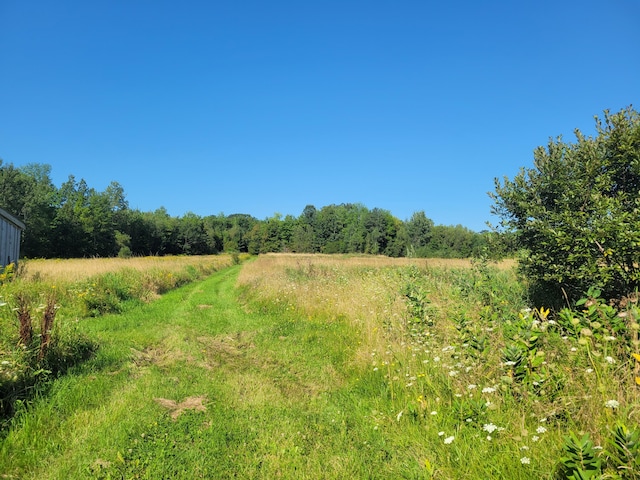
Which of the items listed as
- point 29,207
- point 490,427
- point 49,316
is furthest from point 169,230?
point 490,427

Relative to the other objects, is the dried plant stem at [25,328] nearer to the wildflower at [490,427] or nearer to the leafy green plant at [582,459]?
the wildflower at [490,427]

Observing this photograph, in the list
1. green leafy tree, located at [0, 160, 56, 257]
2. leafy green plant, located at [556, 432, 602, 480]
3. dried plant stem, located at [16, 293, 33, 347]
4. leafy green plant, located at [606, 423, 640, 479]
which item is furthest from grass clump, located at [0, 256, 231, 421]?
green leafy tree, located at [0, 160, 56, 257]

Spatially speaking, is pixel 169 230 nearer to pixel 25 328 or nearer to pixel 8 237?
pixel 8 237

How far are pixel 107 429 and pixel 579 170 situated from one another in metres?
8.62

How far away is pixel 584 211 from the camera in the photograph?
6.43 m

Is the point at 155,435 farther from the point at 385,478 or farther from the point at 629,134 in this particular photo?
the point at 629,134

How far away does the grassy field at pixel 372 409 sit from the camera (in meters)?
2.68

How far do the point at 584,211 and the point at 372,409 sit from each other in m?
5.55

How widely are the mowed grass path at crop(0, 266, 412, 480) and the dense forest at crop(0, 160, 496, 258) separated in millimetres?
40195

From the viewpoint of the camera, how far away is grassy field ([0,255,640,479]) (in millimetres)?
2678

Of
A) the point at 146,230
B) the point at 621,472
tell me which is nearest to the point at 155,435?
the point at 621,472

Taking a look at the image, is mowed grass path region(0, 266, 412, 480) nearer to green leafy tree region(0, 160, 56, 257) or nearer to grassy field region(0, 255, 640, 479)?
grassy field region(0, 255, 640, 479)

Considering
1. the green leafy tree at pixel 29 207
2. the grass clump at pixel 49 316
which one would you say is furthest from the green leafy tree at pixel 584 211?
the green leafy tree at pixel 29 207

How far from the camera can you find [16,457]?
9.86 feet
